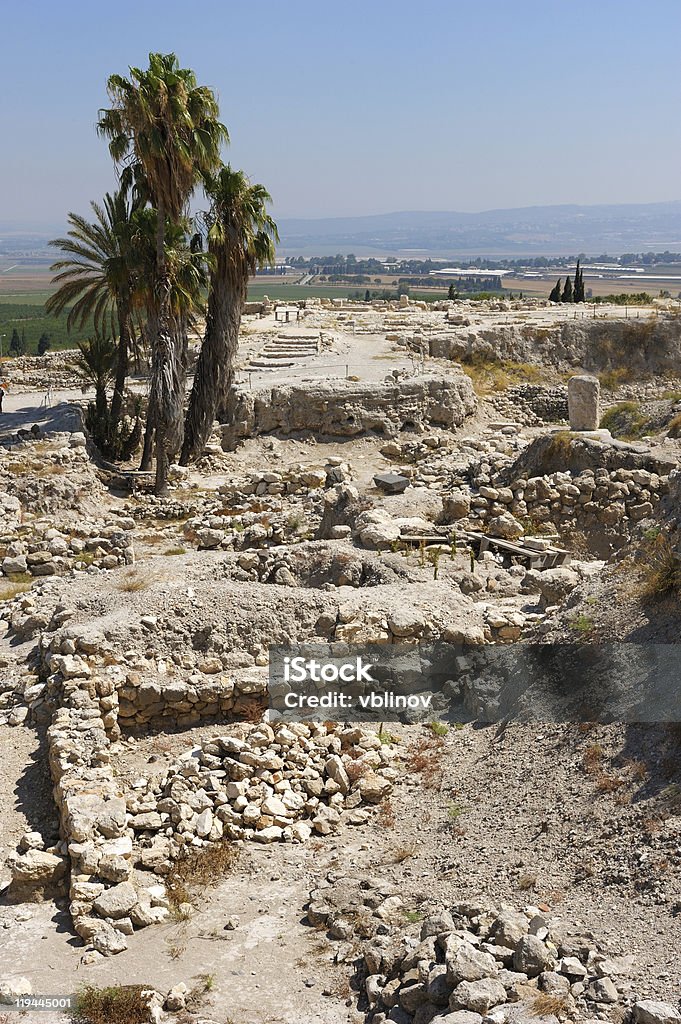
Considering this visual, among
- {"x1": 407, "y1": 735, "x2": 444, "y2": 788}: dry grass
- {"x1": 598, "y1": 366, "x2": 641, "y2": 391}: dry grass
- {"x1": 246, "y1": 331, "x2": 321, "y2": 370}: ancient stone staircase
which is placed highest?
{"x1": 246, "y1": 331, "x2": 321, "y2": 370}: ancient stone staircase

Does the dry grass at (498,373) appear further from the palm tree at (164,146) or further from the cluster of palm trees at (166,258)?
the palm tree at (164,146)

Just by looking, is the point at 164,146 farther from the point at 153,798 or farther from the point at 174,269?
the point at 153,798

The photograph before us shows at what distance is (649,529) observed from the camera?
970cm

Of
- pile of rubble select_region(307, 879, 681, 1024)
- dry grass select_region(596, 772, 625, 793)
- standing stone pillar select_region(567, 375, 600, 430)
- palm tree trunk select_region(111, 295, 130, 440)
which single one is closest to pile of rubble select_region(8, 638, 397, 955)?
pile of rubble select_region(307, 879, 681, 1024)

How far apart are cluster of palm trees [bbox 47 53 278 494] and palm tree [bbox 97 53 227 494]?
0.07ft

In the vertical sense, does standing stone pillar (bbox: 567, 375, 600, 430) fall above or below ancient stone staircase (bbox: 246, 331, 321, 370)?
below

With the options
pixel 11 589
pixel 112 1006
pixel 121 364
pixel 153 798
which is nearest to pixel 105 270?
pixel 121 364

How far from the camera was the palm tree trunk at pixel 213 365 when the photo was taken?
20766mm

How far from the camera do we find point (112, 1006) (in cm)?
567

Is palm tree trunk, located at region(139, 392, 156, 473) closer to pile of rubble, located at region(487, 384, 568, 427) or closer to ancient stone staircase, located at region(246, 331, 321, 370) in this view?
ancient stone staircase, located at region(246, 331, 321, 370)

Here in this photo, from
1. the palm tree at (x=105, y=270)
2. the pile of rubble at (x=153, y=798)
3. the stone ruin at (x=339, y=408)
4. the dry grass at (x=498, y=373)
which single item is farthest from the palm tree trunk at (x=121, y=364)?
the pile of rubble at (x=153, y=798)

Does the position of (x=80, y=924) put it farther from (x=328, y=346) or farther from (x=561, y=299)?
(x=561, y=299)

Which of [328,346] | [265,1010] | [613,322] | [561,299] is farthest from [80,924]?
[561,299]

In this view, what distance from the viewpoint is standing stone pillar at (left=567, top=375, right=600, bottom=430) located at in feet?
70.5
